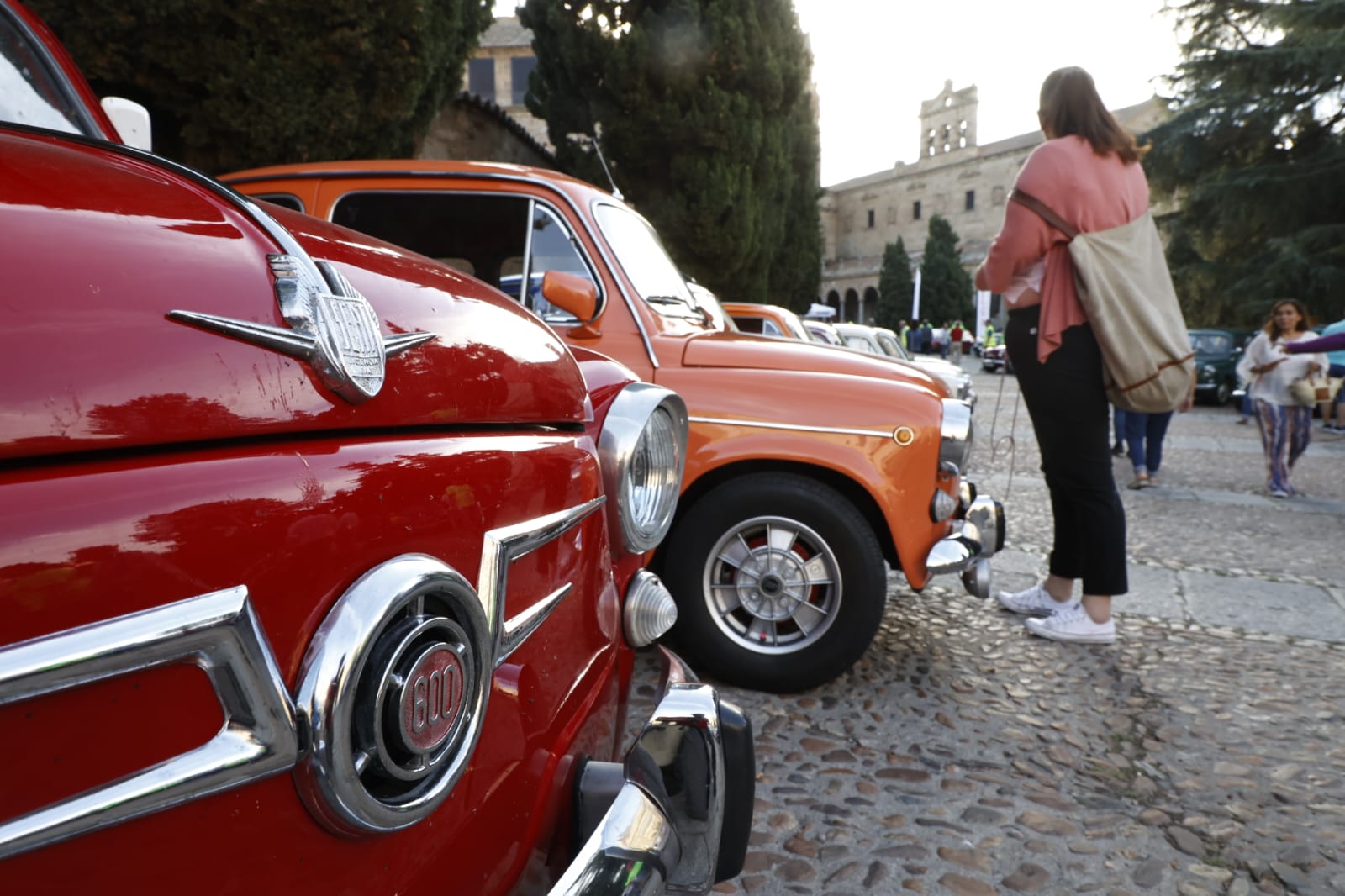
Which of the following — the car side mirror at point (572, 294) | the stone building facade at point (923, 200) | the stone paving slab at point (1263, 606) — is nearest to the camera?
the car side mirror at point (572, 294)

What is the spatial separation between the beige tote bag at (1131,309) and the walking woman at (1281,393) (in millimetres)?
5169

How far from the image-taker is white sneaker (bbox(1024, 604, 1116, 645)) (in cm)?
336

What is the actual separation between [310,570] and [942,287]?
51388 mm

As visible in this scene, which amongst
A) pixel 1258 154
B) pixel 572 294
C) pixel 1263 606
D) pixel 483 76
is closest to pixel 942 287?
pixel 483 76

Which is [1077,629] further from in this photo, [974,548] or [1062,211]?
[1062,211]

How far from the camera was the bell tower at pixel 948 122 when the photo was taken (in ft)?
224

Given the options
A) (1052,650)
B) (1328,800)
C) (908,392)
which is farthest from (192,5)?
(1328,800)

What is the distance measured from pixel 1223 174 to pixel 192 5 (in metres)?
21.0

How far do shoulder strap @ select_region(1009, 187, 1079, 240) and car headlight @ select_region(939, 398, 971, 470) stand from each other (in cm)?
74

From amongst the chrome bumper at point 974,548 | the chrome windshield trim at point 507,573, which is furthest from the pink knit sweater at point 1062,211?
the chrome windshield trim at point 507,573

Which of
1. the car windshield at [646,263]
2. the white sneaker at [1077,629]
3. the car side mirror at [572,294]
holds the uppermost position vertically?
the car windshield at [646,263]

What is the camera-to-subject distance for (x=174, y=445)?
2.15ft

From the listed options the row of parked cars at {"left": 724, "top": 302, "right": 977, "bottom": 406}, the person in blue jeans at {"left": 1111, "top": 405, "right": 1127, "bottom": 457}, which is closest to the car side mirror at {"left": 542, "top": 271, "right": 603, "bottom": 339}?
the row of parked cars at {"left": 724, "top": 302, "right": 977, "bottom": 406}

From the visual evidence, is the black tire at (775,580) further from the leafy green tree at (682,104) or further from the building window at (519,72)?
the building window at (519,72)
